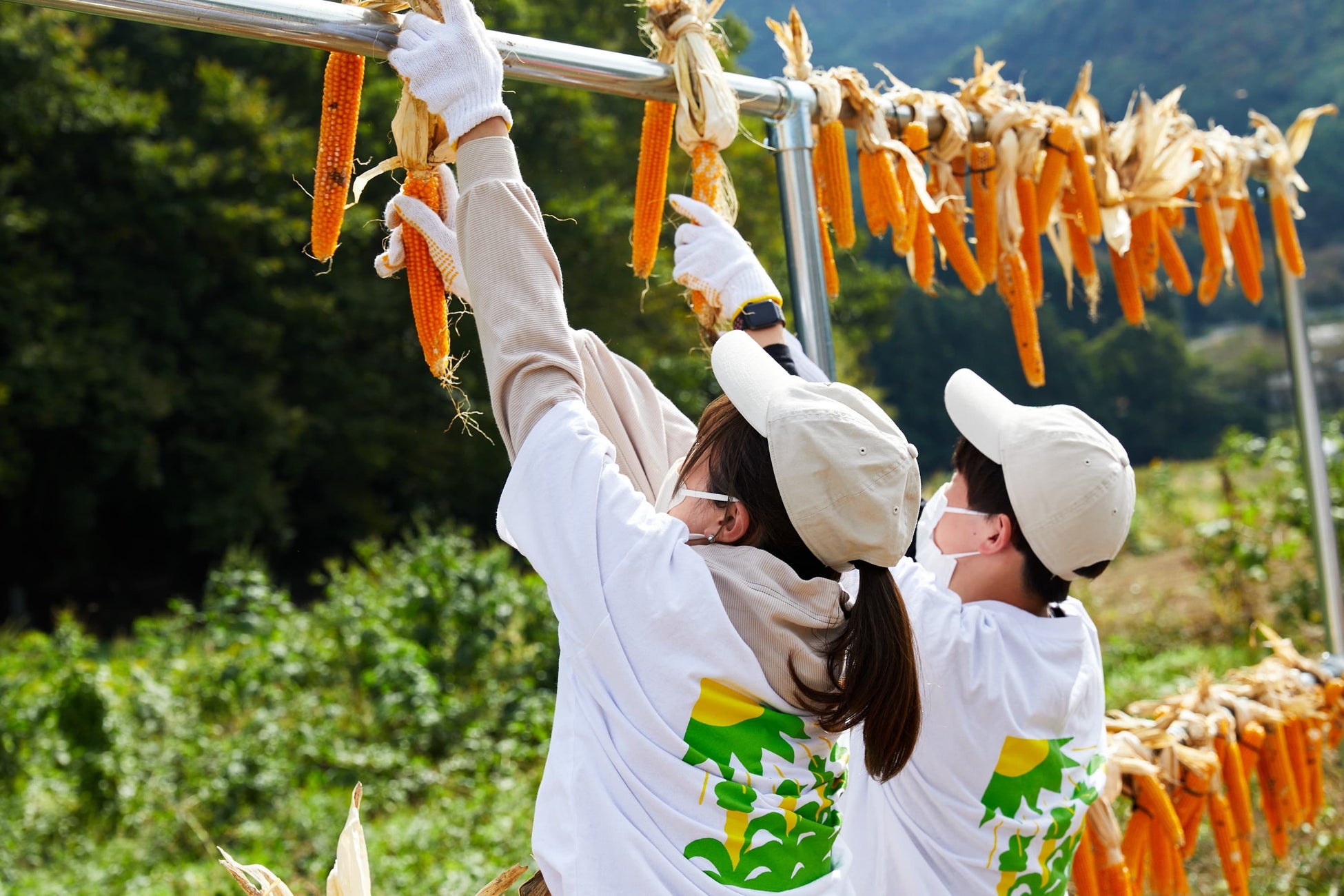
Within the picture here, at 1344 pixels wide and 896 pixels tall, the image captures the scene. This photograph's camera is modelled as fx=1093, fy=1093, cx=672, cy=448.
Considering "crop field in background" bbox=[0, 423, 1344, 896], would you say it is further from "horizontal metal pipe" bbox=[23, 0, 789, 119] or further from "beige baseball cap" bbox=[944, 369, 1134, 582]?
"horizontal metal pipe" bbox=[23, 0, 789, 119]

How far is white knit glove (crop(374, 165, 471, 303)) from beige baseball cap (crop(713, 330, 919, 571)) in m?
0.46

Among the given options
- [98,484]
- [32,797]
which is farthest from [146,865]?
[98,484]

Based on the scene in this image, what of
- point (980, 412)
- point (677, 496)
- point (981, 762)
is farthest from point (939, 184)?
point (677, 496)

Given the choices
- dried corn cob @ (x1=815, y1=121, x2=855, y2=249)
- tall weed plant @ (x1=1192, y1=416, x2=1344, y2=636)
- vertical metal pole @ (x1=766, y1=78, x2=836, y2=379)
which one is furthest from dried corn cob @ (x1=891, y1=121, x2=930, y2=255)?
tall weed plant @ (x1=1192, y1=416, x2=1344, y2=636)

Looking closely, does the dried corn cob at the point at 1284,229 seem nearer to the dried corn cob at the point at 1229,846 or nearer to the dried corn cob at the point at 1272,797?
the dried corn cob at the point at 1272,797

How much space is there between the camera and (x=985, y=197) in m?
2.61

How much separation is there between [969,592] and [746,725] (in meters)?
0.75

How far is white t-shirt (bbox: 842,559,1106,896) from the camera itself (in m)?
1.70

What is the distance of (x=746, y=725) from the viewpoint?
1.26 meters

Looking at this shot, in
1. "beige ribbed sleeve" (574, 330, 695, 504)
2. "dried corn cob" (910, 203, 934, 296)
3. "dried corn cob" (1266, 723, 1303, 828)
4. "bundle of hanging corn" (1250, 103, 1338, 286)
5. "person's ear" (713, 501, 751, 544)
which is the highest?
"bundle of hanging corn" (1250, 103, 1338, 286)

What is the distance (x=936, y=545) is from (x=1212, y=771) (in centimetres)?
122

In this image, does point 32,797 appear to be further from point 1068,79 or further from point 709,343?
point 1068,79

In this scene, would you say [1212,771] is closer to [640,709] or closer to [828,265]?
[828,265]

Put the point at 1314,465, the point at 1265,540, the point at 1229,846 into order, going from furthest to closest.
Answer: the point at 1265,540 → the point at 1314,465 → the point at 1229,846
